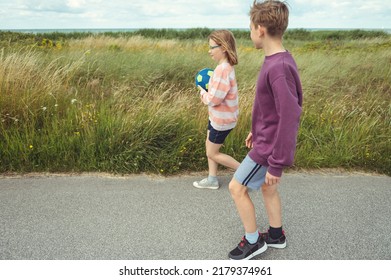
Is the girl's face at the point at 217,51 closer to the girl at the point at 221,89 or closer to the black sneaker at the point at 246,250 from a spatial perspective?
the girl at the point at 221,89

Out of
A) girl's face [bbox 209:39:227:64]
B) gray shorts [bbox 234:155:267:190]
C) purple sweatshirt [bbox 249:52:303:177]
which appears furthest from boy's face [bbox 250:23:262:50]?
girl's face [bbox 209:39:227:64]

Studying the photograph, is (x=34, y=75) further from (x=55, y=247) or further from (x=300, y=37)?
(x=300, y=37)

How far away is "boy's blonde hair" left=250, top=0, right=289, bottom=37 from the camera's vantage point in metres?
Result: 2.26

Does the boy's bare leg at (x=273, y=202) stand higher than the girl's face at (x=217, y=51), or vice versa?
the girl's face at (x=217, y=51)

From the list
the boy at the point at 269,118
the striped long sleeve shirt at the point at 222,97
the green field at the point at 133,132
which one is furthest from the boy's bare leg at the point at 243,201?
the green field at the point at 133,132

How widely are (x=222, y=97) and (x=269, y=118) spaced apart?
3.74ft

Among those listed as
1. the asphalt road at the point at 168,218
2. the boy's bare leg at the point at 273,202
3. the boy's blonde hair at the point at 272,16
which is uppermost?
the boy's blonde hair at the point at 272,16

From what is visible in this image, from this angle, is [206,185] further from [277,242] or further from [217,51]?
Answer: [217,51]

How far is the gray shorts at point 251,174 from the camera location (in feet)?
8.25

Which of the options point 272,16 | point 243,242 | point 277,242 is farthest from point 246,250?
point 272,16

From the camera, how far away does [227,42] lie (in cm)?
348
